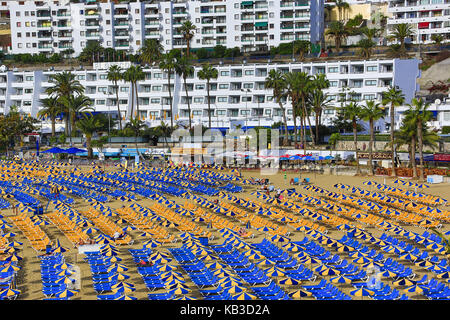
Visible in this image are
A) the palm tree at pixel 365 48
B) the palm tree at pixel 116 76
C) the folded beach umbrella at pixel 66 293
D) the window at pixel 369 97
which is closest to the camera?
the folded beach umbrella at pixel 66 293

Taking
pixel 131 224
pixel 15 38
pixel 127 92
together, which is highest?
pixel 15 38

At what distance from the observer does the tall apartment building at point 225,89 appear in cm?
8875

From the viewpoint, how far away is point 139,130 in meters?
89.2

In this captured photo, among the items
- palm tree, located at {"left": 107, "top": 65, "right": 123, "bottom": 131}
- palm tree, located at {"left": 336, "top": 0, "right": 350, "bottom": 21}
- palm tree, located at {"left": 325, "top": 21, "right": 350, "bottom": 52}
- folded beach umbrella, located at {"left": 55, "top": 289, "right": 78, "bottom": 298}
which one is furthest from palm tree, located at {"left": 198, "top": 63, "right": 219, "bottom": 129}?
folded beach umbrella, located at {"left": 55, "top": 289, "right": 78, "bottom": 298}

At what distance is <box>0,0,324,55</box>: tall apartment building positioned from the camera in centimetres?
11362

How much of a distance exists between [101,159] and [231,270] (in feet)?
180

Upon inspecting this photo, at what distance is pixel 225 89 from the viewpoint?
99.4 meters

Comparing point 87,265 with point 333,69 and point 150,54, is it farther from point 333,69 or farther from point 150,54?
point 150,54

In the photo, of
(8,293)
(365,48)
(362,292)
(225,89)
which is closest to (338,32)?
(365,48)

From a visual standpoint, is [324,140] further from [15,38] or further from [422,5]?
[15,38]

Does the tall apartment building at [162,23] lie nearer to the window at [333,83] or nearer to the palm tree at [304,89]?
the window at [333,83]

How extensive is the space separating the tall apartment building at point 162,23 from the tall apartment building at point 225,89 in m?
16.8

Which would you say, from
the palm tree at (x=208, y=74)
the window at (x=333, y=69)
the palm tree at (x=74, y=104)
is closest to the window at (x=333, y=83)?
the window at (x=333, y=69)

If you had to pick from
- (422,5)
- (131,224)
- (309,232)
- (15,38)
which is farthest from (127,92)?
(309,232)
